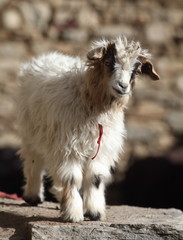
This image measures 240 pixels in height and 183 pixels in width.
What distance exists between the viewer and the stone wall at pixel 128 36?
10375 mm

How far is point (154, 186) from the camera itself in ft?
32.4

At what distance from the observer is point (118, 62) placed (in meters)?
4.91

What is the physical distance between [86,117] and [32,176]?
4.16 feet

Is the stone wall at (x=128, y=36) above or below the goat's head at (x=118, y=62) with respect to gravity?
above

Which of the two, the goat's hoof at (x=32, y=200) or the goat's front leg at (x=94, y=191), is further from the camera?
the goat's hoof at (x=32, y=200)

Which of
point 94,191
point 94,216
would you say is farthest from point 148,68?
point 94,216

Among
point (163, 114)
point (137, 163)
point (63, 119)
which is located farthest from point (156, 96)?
point (63, 119)

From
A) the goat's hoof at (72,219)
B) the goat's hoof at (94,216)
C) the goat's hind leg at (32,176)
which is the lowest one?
the goat's hoof at (72,219)

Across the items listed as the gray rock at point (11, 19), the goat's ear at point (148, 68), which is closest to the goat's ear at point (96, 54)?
the goat's ear at point (148, 68)

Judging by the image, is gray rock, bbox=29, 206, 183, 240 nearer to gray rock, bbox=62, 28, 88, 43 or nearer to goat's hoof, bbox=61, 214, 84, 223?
goat's hoof, bbox=61, 214, 84, 223

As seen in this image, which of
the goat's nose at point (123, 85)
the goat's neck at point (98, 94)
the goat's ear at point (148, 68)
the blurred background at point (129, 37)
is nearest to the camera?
the goat's nose at point (123, 85)

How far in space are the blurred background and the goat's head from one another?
5064 millimetres

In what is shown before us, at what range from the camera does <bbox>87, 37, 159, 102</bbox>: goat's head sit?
191 inches

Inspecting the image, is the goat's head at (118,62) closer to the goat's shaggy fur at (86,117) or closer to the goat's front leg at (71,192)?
the goat's shaggy fur at (86,117)
